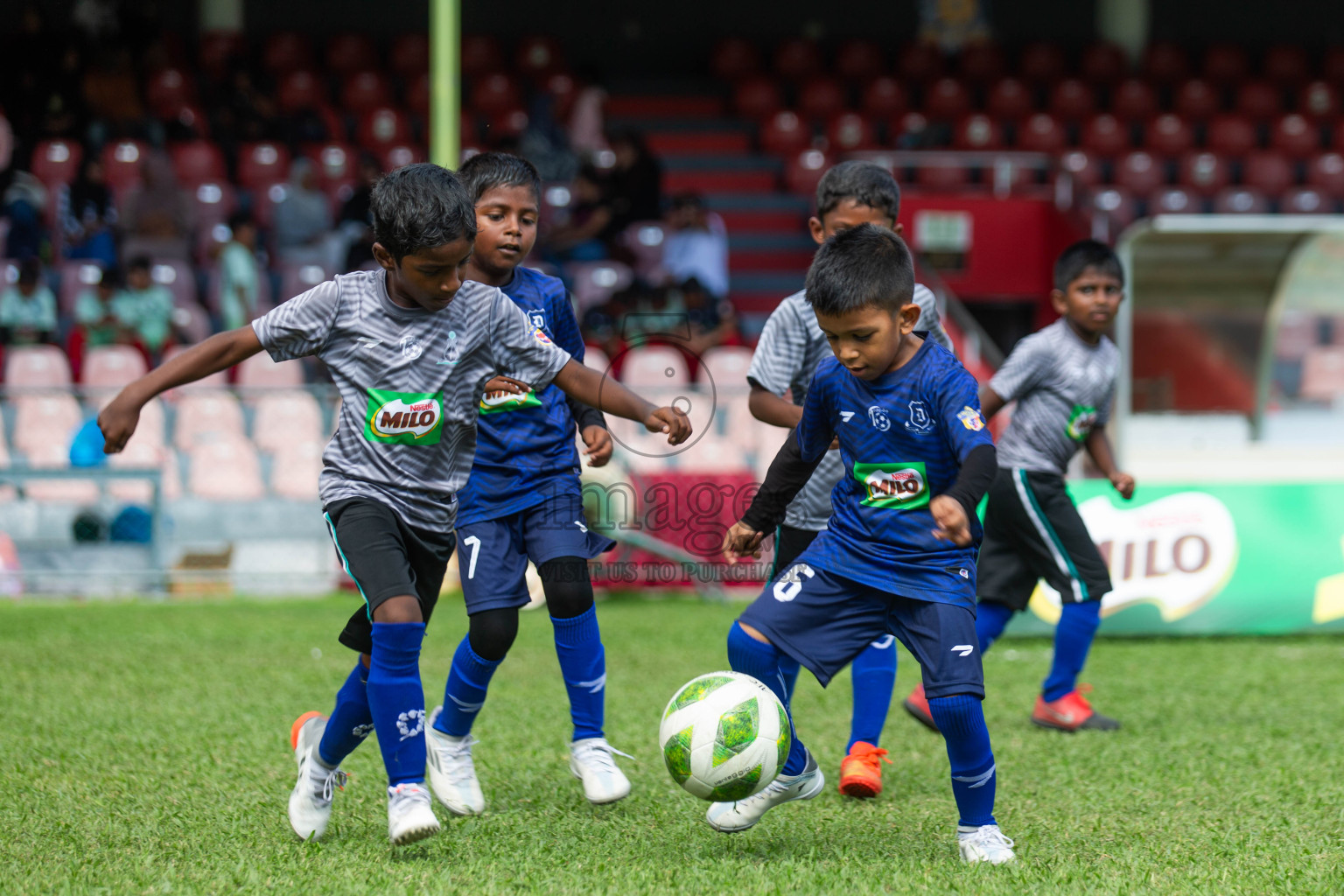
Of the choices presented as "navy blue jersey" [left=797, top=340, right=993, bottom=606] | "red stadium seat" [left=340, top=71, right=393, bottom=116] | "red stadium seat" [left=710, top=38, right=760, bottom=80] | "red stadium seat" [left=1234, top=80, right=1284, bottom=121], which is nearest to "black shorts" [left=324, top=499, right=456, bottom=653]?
"navy blue jersey" [left=797, top=340, right=993, bottom=606]

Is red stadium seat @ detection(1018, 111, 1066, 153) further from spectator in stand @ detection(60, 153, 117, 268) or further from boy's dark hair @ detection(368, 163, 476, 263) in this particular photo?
boy's dark hair @ detection(368, 163, 476, 263)

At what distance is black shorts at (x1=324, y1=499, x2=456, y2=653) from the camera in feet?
11.2

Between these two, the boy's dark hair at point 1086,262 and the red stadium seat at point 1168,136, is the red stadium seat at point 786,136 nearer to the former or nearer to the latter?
the red stadium seat at point 1168,136

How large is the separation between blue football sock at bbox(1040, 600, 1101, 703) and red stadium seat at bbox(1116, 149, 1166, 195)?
36.7 feet

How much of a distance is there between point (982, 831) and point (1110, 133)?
46.6 feet

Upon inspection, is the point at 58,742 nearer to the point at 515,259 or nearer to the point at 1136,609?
the point at 515,259

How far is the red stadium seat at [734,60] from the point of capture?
17.2 meters

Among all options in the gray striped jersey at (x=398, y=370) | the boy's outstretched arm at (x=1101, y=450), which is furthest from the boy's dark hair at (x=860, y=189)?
the boy's outstretched arm at (x=1101, y=450)

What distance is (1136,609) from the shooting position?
7297 mm

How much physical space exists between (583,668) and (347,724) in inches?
31.5

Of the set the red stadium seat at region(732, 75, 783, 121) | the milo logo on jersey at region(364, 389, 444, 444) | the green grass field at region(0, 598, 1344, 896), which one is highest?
the red stadium seat at region(732, 75, 783, 121)

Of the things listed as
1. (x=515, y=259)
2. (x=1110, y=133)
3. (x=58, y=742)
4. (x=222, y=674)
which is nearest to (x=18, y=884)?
(x=58, y=742)

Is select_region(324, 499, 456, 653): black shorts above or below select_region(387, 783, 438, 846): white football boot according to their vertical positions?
above

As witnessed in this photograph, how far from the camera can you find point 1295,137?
648 inches
